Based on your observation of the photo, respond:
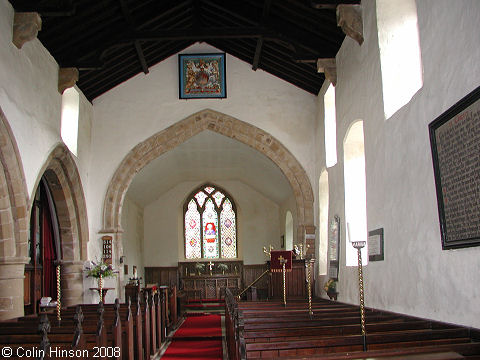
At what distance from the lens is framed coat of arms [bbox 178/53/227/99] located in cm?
1171

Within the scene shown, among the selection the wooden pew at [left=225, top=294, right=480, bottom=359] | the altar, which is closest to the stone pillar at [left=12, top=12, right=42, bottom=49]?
the wooden pew at [left=225, top=294, right=480, bottom=359]

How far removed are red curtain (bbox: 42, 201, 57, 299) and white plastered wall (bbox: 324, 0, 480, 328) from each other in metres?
5.69

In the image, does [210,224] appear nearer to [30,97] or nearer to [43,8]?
[30,97]

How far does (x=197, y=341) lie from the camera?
9.13 meters

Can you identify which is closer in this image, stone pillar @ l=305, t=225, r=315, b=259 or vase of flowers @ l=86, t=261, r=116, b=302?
vase of flowers @ l=86, t=261, r=116, b=302

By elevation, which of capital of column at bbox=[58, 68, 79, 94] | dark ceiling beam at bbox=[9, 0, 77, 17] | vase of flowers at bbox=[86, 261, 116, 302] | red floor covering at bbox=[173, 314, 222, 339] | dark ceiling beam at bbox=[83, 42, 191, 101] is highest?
dark ceiling beam at bbox=[83, 42, 191, 101]

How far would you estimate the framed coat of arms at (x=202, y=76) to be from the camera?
38.4ft

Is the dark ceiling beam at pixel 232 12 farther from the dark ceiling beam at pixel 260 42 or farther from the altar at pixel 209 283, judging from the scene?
the altar at pixel 209 283

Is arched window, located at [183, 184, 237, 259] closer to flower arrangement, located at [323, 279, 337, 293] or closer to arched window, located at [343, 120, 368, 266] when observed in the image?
flower arrangement, located at [323, 279, 337, 293]

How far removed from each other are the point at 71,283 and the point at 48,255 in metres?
0.67

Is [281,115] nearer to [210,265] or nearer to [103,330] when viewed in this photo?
[210,265]

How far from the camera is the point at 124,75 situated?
11500 millimetres

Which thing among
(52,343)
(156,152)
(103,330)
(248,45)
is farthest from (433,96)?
(156,152)

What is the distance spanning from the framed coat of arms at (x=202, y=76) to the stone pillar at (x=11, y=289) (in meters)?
5.37
